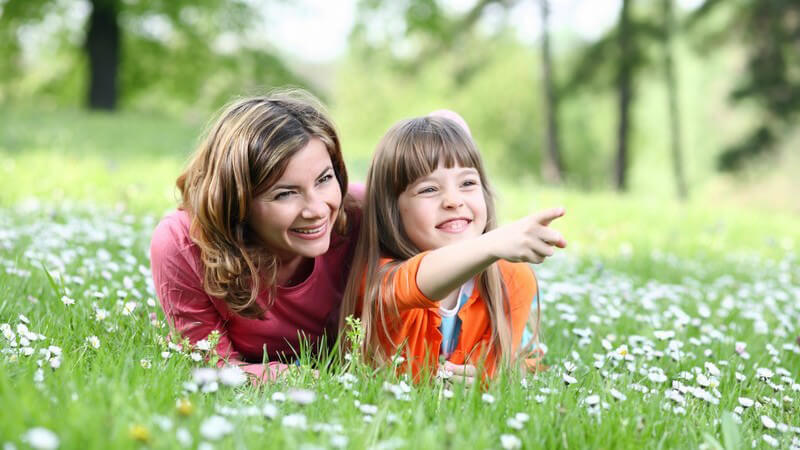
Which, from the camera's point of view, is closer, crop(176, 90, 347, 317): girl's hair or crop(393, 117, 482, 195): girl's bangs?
crop(176, 90, 347, 317): girl's hair

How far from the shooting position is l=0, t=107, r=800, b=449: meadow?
1728 mm

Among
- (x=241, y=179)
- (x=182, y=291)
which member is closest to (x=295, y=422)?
(x=241, y=179)

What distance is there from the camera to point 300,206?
2.70m

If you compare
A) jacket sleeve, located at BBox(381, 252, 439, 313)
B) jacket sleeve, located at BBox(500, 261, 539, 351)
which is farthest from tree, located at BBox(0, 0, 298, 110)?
jacket sleeve, located at BBox(381, 252, 439, 313)

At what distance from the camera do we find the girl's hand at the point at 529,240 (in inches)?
79.0

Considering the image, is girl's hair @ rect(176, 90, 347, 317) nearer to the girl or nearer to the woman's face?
the woman's face

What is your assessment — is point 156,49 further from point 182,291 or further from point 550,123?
point 182,291

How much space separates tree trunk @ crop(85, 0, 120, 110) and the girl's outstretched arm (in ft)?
63.5

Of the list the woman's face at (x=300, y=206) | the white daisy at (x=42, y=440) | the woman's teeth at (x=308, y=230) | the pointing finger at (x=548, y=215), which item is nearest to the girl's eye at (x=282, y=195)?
the woman's face at (x=300, y=206)

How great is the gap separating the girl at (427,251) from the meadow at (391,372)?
0.26 metres

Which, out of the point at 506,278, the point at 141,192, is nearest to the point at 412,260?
the point at 506,278

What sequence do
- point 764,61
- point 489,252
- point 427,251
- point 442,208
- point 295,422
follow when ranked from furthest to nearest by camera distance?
point 764,61 < point 442,208 < point 427,251 < point 489,252 < point 295,422

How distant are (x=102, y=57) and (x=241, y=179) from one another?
19.1 meters

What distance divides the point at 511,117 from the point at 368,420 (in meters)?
31.3
